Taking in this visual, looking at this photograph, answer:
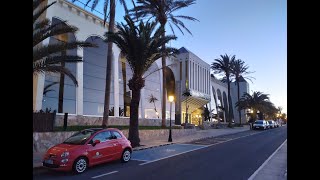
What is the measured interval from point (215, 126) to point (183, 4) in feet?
108

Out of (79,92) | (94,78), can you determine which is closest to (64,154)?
(79,92)

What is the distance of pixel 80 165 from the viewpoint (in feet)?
38.7

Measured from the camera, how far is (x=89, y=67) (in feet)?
114

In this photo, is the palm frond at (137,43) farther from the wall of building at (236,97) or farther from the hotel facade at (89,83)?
the wall of building at (236,97)

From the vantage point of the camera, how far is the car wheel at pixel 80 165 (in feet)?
38.0

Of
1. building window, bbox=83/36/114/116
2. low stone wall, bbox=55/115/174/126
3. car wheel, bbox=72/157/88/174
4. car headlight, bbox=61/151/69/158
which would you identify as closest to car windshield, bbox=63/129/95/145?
car wheel, bbox=72/157/88/174

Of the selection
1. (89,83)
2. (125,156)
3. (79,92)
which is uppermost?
(89,83)

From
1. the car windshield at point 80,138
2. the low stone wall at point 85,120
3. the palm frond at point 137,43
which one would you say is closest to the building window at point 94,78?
the low stone wall at point 85,120

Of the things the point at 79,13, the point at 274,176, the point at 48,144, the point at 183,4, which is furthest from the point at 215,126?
the point at 274,176

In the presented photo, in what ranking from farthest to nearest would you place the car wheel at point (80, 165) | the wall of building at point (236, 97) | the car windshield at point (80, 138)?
1. the wall of building at point (236, 97)
2. the car windshield at point (80, 138)
3. the car wheel at point (80, 165)

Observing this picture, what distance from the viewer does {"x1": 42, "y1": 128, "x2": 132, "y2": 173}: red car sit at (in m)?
11.4

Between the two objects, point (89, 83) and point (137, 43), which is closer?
point (137, 43)

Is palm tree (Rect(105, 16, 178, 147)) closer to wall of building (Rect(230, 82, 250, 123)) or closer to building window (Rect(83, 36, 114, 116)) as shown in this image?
building window (Rect(83, 36, 114, 116))

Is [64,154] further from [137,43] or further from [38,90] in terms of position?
[38,90]
